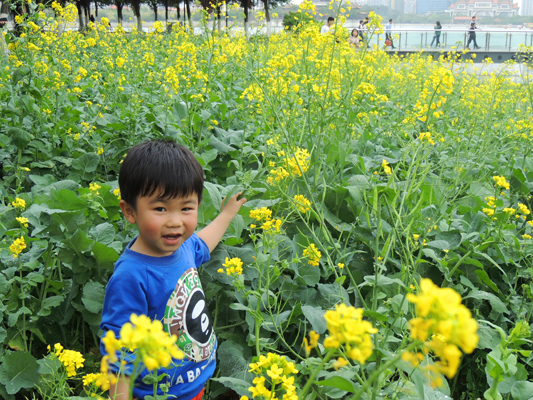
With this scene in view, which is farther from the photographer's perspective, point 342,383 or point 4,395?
point 4,395

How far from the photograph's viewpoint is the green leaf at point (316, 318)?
6.18 ft

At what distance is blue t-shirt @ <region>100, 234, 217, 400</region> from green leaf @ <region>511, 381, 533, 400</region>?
1.09 meters

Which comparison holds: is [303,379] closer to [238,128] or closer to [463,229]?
[463,229]

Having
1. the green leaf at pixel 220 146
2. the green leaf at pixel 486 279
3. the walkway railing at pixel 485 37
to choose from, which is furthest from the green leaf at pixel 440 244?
the walkway railing at pixel 485 37

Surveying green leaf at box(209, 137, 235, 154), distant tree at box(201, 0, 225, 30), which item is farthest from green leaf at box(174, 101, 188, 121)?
distant tree at box(201, 0, 225, 30)

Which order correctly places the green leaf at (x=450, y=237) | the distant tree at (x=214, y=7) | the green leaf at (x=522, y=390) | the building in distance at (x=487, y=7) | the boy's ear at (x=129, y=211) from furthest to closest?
the building in distance at (x=487, y=7) → the distant tree at (x=214, y=7) → the green leaf at (x=450, y=237) → the green leaf at (x=522, y=390) → the boy's ear at (x=129, y=211)

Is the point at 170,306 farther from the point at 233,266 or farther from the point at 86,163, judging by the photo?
the point at 86,163

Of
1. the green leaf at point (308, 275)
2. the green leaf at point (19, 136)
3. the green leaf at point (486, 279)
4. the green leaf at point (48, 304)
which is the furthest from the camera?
the green leaf at point (19, 136)

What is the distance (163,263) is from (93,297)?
0.56m

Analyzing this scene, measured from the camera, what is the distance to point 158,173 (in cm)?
148

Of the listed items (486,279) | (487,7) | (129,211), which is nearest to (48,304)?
(129,211)

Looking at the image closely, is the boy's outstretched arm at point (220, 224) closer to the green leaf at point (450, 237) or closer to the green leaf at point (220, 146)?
the green leaf at point (450, 237)

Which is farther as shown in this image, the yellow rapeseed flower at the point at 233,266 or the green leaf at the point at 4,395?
the green leaf at the point at 4,395

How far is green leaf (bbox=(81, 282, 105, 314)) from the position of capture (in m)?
1.92
